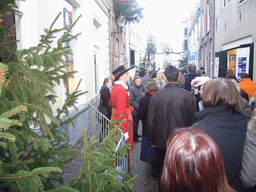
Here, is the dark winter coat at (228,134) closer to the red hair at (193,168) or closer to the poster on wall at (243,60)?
the red hair at (193,168)

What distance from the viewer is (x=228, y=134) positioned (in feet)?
6.91

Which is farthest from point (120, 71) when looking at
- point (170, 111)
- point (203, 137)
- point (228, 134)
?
point (203, 137)

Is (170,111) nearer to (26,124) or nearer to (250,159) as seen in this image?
(250,159)

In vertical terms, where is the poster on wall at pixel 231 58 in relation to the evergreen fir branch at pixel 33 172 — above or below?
above

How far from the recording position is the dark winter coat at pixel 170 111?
3471mm

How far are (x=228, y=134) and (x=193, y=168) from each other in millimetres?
1067

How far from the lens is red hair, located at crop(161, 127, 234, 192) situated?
1.20 m

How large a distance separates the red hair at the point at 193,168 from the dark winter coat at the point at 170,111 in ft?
7.21

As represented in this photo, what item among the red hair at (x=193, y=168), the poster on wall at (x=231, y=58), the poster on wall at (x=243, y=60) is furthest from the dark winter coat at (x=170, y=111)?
the poster on wall at (x=231, y=58)

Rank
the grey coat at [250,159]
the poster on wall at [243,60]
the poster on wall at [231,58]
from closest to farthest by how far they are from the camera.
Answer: the grey coat at [250,159]
the poster on wall at [243,60]
the poster on wall at [231,58]

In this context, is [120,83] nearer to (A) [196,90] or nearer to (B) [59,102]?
(B) [59,102]

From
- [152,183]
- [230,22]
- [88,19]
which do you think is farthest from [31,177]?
[230,22]

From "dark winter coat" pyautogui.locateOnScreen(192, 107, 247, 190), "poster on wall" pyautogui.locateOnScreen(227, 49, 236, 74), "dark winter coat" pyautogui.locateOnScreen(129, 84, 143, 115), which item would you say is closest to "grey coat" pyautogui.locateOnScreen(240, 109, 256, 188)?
"dark winter coat" pyautogui.locateOnScreen(192, 107, 247, 190)

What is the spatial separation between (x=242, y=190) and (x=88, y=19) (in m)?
7.25
